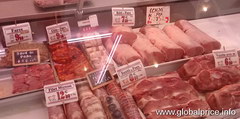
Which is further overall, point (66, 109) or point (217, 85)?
point (217, 85)

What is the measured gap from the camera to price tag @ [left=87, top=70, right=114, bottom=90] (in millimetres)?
2547

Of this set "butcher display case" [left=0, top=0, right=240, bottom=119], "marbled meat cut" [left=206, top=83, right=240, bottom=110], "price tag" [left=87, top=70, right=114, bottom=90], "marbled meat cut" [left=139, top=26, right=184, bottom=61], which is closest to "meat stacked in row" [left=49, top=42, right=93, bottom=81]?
"butcher display case" [left=0, top=0, right=240, bottom=119]


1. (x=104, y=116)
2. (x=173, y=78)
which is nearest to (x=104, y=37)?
(x=173, y=78)

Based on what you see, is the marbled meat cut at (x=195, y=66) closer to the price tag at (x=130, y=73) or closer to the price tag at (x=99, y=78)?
the price tag at (x=130, y=73)

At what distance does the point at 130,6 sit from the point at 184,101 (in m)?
1.20

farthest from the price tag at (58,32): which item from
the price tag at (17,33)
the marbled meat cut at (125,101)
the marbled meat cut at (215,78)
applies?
the marbled meat cut at (215,78)

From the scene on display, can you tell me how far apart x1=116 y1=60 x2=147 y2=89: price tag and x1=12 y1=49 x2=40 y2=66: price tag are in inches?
31.7

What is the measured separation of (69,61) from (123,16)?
76cm

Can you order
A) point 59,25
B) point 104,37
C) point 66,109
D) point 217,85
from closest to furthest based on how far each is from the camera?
point 66,109 < point 217,85 < point 59,25 < point 104,37

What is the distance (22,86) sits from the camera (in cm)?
253

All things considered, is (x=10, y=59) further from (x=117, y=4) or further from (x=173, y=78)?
(x=173, y=78)

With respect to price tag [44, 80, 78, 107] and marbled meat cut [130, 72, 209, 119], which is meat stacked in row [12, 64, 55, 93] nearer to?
price tag [44, 80, 78, 107]

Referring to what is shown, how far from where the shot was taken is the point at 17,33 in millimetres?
2830

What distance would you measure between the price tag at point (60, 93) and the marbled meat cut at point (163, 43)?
3.46ft
